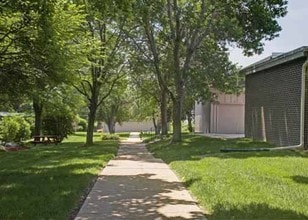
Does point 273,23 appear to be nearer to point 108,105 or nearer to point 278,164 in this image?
point 278,164

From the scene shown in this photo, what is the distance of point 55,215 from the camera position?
24.9 feet

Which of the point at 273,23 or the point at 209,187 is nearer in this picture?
the point at 209,187

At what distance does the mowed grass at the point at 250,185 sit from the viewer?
7738mm

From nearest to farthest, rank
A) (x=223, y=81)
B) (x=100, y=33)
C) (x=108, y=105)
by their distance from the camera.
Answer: (x=100, y=33)
(x=223, y=81)
(x=108, y=105)

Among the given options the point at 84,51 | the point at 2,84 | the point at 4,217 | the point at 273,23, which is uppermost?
the point at 273,23

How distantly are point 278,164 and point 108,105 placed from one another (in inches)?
1767

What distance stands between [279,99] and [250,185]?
11530 millimetres

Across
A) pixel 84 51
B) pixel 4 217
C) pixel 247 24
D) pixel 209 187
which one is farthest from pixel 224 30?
pixel 4 217

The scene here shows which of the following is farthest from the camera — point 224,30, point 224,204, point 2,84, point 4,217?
point 224,30

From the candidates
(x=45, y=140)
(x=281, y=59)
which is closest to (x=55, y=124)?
(x=45, y=140)

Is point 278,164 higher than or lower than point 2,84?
lower

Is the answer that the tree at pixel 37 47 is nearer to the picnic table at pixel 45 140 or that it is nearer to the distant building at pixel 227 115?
the picnic table at pixel 45 140

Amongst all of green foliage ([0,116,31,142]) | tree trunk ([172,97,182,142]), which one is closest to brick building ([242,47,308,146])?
tree trunk ([172,97,182,142])

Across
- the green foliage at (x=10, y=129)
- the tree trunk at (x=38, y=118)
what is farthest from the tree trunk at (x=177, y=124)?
the tree trunk at (x=38, y=118)
